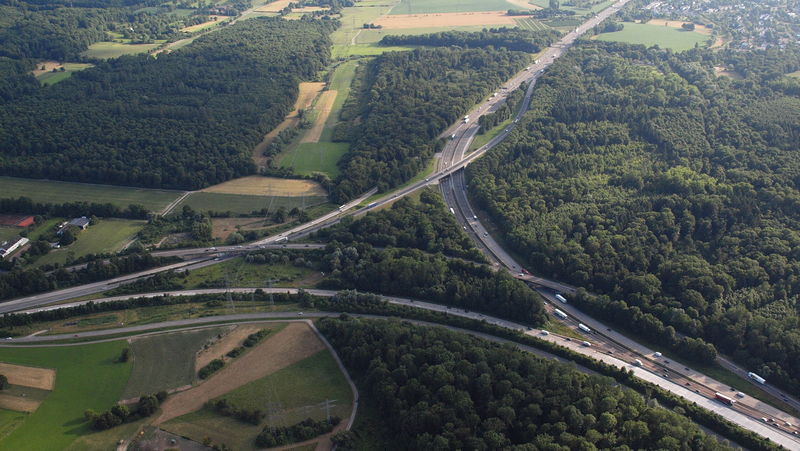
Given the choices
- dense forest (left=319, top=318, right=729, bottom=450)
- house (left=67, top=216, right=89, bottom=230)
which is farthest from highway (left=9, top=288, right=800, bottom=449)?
house (left=67, top=216, right=89, bottom=230)

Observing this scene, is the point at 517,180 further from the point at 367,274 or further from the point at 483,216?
the point at 367,274

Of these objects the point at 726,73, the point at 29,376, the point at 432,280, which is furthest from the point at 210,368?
the point at 726,73

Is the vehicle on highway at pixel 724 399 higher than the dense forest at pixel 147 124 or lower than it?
lower

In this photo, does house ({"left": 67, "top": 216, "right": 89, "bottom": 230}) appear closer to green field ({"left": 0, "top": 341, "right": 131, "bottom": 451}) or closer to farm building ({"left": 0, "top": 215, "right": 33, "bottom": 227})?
farm building ({"left": 0, "top": 215, "right": 33, "bottom": 227})

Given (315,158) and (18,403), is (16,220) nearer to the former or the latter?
(18,403)

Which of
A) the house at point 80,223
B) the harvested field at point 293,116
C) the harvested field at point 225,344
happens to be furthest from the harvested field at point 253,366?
the harvested field at point 293,116

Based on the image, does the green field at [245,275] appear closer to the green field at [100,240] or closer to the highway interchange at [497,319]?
the highway interchange at [497,319]
